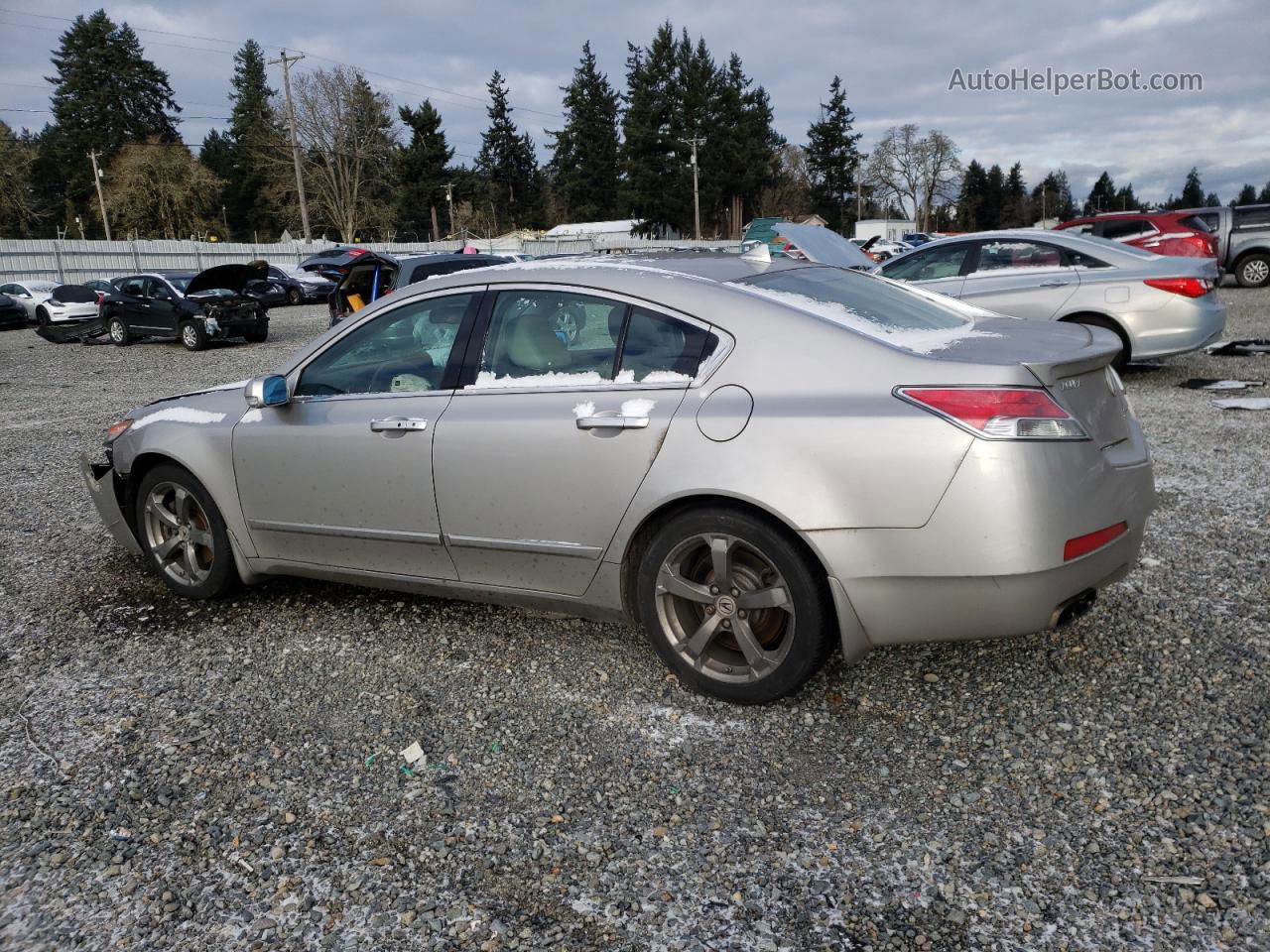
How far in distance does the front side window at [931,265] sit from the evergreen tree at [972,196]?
114 m

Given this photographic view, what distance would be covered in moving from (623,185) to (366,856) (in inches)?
2967

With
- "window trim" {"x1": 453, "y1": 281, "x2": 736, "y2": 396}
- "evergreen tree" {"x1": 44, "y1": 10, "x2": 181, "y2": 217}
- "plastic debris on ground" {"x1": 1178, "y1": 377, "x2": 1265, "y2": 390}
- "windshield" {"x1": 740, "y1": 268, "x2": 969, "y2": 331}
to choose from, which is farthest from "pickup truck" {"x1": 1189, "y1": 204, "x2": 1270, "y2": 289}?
"evergreen tree" {"x1": 44, "y1": 10, "x2": 181, "y2": 217}

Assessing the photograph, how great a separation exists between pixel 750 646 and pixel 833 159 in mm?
97223

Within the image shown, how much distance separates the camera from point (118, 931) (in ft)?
7.63

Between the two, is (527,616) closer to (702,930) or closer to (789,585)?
(789,585)

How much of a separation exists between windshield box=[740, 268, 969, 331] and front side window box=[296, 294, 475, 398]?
1.23 meters

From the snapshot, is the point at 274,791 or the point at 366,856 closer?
the point at 366,856

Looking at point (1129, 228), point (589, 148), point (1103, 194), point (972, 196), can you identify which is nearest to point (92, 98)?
point (589, 148)

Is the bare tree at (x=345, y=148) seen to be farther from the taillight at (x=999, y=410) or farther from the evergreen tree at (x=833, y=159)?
the taillight at (x=999, y=410)

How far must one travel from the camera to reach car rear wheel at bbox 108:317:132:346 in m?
19.6

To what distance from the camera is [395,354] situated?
13.2 feet

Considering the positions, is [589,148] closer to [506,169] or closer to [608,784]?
[506,169]

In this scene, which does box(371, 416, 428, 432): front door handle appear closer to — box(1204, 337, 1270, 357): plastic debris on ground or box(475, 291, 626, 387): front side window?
box(475, 291, 626, 387): front side window

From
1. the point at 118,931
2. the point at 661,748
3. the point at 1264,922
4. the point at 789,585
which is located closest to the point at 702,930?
the point at 661,748
